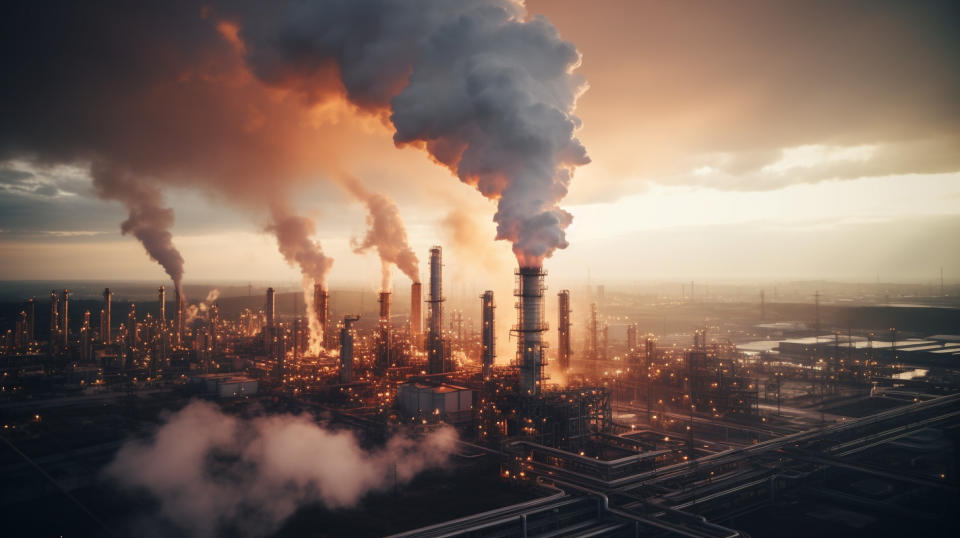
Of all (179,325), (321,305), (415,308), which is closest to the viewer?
(415,308)

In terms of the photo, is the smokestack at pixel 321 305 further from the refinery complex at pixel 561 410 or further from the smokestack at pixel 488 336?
the smokestack at pixel 488 336

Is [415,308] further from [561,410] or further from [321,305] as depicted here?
[561,410]

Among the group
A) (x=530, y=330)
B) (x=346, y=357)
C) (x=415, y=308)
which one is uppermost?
(x=415, y=308)

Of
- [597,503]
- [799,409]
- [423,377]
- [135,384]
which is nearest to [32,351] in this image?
[135,384]

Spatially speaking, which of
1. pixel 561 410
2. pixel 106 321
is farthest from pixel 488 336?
pixel 106 321

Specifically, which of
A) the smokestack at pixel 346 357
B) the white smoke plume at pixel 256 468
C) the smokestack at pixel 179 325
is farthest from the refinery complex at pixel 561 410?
the white smoke plume at pixel 256 468

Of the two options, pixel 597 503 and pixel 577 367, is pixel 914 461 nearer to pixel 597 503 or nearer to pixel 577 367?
pixel 597 503
